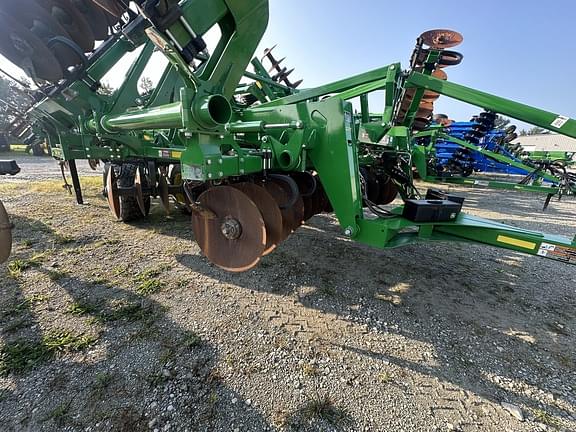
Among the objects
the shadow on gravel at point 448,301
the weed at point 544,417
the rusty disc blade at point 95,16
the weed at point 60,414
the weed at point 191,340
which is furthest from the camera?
the rusty disc blade at point 95,16

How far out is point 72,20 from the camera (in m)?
2.84

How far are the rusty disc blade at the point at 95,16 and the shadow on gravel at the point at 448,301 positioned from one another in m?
2.73

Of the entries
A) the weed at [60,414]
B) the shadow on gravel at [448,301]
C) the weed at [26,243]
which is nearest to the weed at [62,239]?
the weed at [26,243]

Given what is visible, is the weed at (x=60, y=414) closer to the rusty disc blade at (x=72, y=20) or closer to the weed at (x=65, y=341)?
the weed at (x=65, y=341)

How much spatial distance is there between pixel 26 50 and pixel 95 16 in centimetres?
84

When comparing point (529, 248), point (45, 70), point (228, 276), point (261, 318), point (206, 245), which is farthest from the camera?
point (228, 276)

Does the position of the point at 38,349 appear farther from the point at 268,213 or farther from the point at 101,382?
the point at 268,213

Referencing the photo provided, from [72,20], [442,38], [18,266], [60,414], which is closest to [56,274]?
[18,266]

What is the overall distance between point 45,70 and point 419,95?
418 cm

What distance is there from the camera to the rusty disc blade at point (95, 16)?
282cm

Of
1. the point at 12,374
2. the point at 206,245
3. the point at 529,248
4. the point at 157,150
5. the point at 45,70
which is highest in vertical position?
the point at 45,70

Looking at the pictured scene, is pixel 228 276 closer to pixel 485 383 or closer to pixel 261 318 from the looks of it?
pixel 261 318

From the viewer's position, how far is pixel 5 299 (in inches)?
96.0

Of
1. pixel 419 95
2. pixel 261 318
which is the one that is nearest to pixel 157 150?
pixel 261 318
